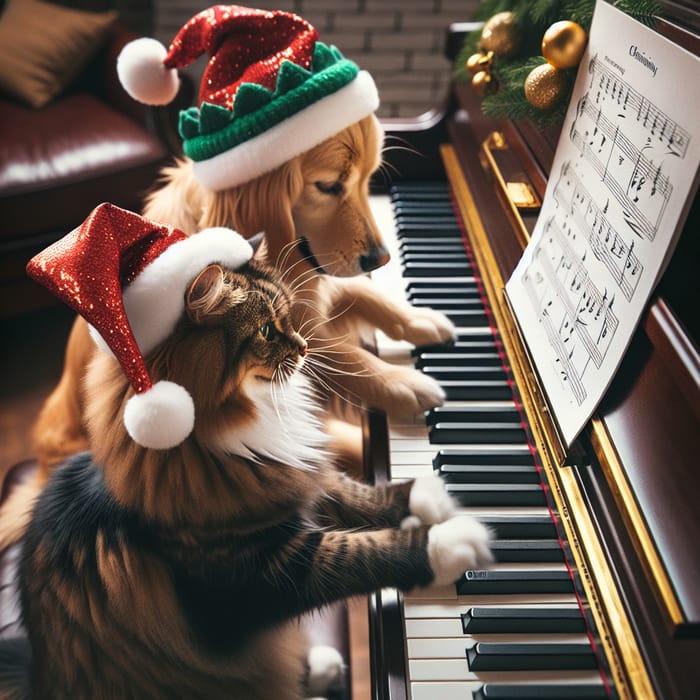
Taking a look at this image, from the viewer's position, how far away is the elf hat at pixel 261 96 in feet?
3.15

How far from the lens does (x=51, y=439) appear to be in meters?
1.26

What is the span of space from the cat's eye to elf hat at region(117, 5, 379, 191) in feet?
0.92

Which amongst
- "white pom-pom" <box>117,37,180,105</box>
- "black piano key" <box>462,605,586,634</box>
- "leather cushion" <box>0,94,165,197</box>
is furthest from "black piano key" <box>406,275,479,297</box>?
"leather cushion" <box>0,94,165,197</box>

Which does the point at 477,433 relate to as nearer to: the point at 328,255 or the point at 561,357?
the point at 561,357

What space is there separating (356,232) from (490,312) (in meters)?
0.31

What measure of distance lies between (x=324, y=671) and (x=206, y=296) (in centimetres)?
59

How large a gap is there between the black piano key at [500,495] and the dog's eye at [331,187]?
47 centimetres

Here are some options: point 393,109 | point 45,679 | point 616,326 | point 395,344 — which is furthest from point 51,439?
point 393,109

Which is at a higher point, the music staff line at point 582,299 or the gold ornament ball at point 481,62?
the gold ornament ball at point 481,62

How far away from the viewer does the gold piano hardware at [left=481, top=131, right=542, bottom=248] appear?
1128 mm

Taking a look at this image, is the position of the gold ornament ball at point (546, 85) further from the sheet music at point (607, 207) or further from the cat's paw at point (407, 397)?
the cat's paw at point (407, 397)

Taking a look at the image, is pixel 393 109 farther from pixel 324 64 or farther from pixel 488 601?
pixel 488 601

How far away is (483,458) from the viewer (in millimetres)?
1018

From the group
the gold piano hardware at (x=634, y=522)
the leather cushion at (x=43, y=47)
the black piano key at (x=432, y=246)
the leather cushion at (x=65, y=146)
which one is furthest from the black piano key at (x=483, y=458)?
the leather cushion at (x=43, y=47)
